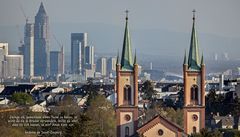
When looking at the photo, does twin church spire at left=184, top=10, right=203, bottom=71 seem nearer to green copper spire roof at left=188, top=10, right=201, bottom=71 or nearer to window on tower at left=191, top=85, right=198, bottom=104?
green copper spire roof at left=188, top=10, right=201, bottom=71

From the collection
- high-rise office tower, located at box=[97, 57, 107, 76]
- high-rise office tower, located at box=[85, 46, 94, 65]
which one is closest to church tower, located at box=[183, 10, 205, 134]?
high-rise office tower, located at box=[97, 57, 107, 76]

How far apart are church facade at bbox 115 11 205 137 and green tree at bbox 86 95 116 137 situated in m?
0.93

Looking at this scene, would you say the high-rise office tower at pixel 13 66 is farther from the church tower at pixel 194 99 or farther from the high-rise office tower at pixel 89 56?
the church tower at pixel 194 99

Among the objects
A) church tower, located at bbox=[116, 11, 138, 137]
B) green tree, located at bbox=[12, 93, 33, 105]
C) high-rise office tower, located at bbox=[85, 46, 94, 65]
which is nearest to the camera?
church tower, located at bbox=[116, 11, 138, 137]

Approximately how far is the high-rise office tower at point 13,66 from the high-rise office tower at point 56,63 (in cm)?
1493

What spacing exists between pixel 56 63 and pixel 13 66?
95.4 ft

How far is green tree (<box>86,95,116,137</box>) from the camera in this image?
4730 cm

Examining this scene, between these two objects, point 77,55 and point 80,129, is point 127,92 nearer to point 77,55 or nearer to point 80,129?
point 80,129

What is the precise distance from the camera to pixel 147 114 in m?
54.6

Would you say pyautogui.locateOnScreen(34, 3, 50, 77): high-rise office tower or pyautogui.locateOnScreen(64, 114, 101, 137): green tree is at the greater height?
pyautogui.locateOnScreen(34, 3, 50, 77): high-rise office tower

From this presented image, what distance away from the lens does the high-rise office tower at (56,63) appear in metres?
184

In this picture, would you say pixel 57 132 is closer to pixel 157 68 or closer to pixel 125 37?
pixel 125 37

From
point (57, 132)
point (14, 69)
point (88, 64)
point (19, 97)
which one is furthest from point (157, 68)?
point (57, 132)

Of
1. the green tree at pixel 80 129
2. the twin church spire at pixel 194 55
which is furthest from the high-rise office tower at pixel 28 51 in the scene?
the green tree at pixel 80 129
